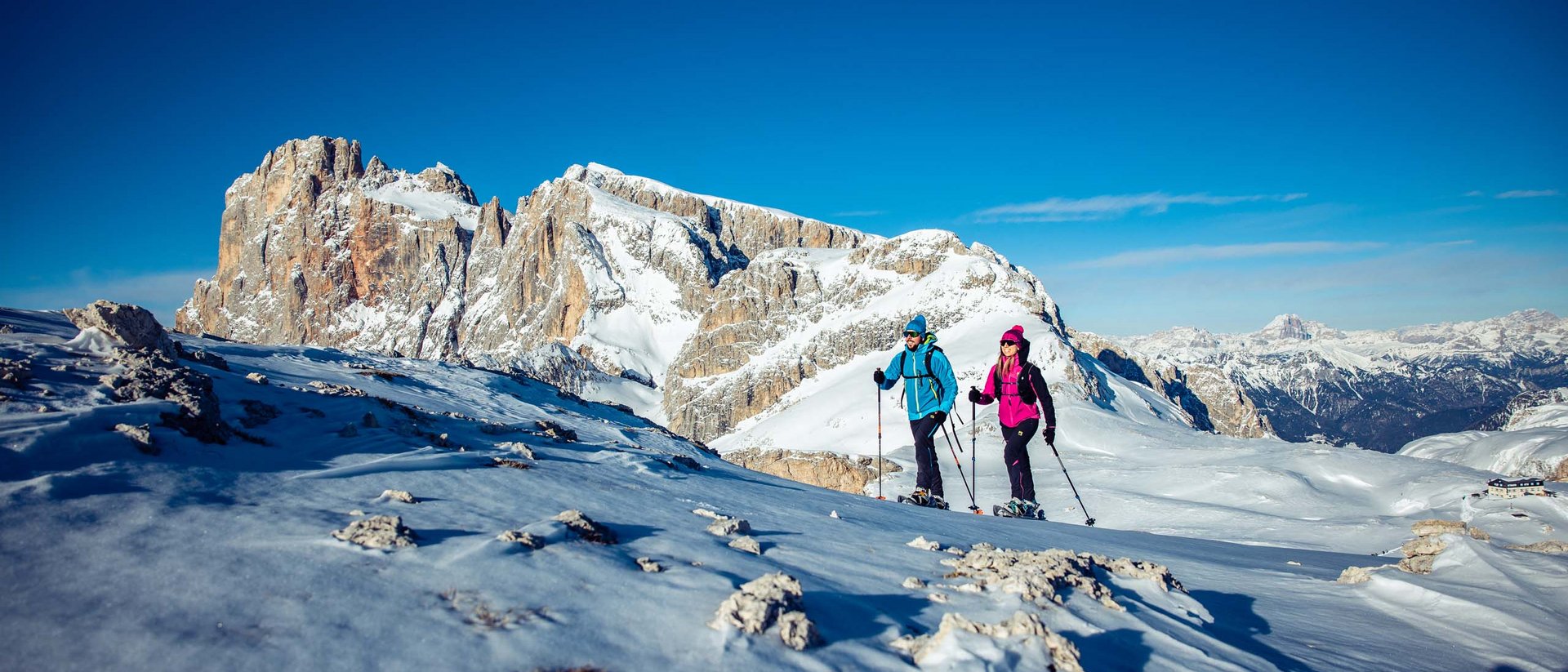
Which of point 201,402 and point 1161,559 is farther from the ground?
point 201,402

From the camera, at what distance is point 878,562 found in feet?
17.4

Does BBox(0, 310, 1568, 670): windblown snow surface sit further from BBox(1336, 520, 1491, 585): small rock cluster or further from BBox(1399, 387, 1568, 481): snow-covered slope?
BBox(1399, 387, 1568, 481): snow-covered slope

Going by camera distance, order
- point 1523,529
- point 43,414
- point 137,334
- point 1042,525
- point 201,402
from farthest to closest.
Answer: point 1523,529 → point 1042,525 → point 137,334 → point 201,402 → point 43,414

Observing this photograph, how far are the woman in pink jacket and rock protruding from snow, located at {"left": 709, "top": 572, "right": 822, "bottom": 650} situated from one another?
9.00 m

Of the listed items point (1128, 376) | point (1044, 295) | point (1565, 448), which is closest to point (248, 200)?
point (1044, 295)

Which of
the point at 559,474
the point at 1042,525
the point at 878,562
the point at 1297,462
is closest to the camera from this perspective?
the point at 878,562

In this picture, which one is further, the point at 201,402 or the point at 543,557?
the point at 201,402

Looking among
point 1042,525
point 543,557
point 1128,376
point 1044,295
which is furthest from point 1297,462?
point 1128,376

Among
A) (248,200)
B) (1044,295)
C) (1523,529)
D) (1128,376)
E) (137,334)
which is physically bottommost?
(1523,529)

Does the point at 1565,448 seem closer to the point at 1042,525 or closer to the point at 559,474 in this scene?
the point at 1042,525

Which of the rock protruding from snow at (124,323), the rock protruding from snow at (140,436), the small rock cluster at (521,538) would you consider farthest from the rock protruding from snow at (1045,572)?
the rock protruding from snow at (124,323)

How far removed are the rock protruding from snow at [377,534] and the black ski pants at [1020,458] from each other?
33.4 ft

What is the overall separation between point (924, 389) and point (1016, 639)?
962 centimetres

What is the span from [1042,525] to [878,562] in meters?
5.13
